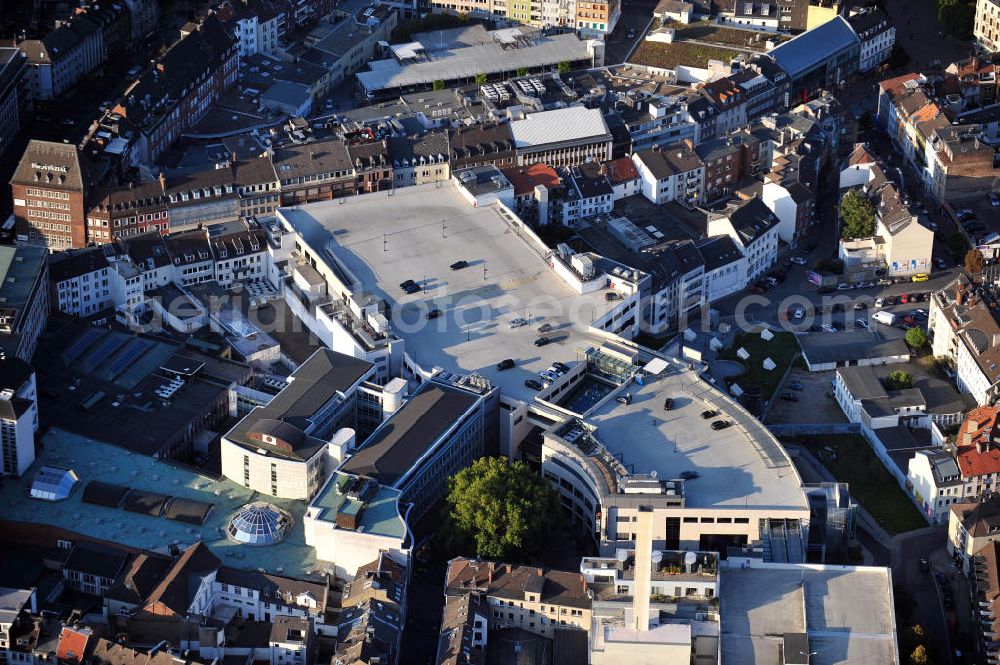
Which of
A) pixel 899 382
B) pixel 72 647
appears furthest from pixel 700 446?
pixel 72 647

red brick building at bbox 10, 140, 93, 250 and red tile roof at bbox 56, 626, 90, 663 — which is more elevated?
red brick building at bbox 10, 140, 93, 250

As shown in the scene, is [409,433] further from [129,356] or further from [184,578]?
[129,356]

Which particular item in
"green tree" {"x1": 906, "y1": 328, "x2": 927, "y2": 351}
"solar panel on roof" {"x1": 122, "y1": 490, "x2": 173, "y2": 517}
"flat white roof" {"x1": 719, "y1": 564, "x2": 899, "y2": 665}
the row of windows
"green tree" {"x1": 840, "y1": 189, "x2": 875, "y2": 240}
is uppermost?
"green tree" {"x1": 840, "y1": 189, "x2": 875, "y2": 240}

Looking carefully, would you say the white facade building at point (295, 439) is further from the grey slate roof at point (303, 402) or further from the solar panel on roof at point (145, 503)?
the solar panel on roof at point (145, 503)

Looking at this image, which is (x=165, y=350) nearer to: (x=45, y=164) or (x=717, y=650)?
(x=45, y=164)

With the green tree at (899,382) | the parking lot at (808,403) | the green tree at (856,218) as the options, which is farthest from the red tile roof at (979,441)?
the green tree at (856,218)

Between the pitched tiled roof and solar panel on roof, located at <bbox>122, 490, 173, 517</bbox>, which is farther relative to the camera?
solar panel on roof, located at <bbox>122, 490, 173, 517</bbox>

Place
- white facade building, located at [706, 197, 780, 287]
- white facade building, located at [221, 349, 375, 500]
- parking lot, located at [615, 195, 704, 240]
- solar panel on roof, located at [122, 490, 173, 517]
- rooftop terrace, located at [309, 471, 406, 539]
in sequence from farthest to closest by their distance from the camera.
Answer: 1. parking lot, located at [615, 195, 704, 240]
2. white facade building, located at [706, 197, 780, 287]
3. white facade building, located at [221, 349, 375, 500]
4. solar panel on roof, located at [122, 490, 173, 517]
5. rooftop terrace, located at [309, 471, 406, 539]

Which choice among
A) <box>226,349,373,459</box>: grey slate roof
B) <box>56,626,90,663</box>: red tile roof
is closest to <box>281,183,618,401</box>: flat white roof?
<box>226,349,373,459</box>: grey slate roof

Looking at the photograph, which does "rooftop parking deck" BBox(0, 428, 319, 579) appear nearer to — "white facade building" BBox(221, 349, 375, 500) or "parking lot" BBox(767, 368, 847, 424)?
"white facade building" BBox(221, 349, 375, 500)
